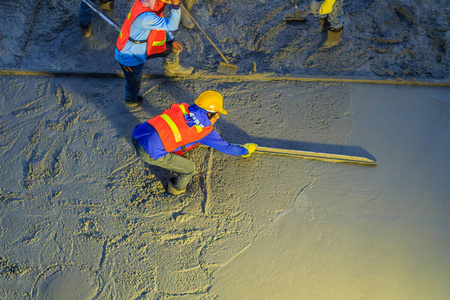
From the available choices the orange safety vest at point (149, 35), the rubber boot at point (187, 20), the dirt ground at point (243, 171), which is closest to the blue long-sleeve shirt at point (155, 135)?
the dirt ground at point (243, 171)

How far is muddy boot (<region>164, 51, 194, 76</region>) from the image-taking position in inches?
158

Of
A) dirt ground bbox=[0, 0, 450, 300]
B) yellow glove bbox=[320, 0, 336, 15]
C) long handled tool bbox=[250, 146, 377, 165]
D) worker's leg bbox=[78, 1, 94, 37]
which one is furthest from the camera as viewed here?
worker's leg bbox=[78, 1, 94, 37]

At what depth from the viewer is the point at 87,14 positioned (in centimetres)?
439

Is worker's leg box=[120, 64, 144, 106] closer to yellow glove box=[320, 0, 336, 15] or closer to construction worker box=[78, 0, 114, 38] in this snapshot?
construction worker box=[78, 0, 114, 38]

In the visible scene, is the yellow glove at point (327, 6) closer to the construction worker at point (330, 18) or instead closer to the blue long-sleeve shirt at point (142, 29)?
the construction worker at point (330, 18)

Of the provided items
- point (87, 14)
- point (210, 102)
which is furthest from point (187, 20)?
point (210, 102)

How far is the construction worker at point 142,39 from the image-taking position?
3.30 metres

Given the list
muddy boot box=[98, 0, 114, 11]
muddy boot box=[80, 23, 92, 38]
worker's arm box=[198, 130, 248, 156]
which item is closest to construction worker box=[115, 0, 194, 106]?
worker's arm box=[198, 130, 248, 156]

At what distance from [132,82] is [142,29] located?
59cm

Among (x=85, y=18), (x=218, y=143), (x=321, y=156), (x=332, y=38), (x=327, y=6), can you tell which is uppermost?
(x=327, y=6)

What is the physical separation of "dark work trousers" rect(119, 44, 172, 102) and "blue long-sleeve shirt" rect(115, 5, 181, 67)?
0.06 meters

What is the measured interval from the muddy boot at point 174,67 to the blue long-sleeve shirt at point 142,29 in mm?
448

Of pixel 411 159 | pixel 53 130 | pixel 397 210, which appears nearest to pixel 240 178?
pixel 397 210

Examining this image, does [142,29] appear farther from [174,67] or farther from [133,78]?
[174,67]
